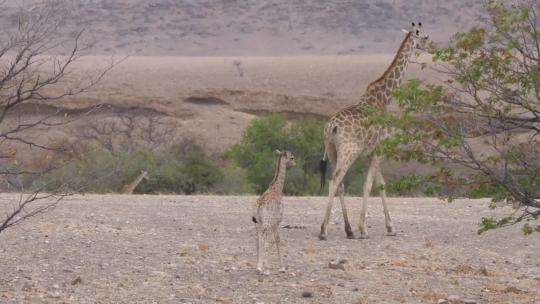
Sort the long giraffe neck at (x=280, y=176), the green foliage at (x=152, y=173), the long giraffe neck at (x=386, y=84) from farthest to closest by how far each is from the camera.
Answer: the green foliage at (x=152, y=173) < the long giraffe neck at (x=386, y=84) < the long giraffe neck at (x=280, y=176)

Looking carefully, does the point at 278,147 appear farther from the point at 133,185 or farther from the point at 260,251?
the point at 260,251

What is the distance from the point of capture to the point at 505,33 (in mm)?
9367

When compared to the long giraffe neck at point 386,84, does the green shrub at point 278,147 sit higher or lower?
lower

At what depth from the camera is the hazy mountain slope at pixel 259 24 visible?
69.7 m

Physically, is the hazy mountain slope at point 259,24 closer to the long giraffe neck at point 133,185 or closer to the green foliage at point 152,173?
the green foliage at point 152,173

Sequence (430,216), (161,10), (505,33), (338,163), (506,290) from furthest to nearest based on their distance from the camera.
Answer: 1. (161,10)
2. (430,216)
3. (338,163)
4. (506,290)
5. (505,33)

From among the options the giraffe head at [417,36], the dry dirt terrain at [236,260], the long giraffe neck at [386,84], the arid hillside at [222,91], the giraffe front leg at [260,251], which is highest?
the giraffe head at [417,36]

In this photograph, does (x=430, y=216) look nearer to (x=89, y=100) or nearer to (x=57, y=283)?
(x=57, y=283)

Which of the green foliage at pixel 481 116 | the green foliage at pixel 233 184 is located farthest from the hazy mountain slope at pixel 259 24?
the green foliage at pixel 481 116

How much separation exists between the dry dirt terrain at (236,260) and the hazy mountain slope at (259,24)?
54307 millimetres

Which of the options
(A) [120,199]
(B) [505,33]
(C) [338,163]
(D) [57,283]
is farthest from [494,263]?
(A) [120,199]

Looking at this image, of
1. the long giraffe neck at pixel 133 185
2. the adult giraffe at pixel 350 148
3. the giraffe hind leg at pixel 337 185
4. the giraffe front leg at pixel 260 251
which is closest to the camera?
the giraffe front leg at pixel 260 251

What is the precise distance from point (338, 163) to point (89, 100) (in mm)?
32395

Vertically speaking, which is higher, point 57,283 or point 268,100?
point 57,283
